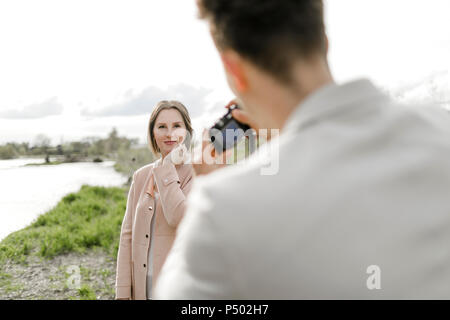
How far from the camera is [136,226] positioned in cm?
285

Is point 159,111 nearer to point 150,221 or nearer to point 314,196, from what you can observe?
point 150,221

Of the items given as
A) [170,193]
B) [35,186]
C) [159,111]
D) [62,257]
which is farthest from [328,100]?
[35,186]

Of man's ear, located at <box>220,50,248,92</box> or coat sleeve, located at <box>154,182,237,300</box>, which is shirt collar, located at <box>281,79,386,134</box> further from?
coat sleeve, located at <box>154,182,237,300</box>

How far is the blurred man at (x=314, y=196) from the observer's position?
2.31 ft

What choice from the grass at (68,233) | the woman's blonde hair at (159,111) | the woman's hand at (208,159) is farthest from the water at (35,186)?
the woman's hand at (208,159)

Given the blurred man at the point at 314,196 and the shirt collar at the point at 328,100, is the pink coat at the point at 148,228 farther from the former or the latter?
the shirt collar at the point at 328,100

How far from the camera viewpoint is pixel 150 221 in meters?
2.80

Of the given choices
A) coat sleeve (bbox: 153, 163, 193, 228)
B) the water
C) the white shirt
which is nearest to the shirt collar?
the white shirt

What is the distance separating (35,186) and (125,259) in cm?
1207

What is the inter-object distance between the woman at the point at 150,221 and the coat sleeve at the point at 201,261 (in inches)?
73.5
